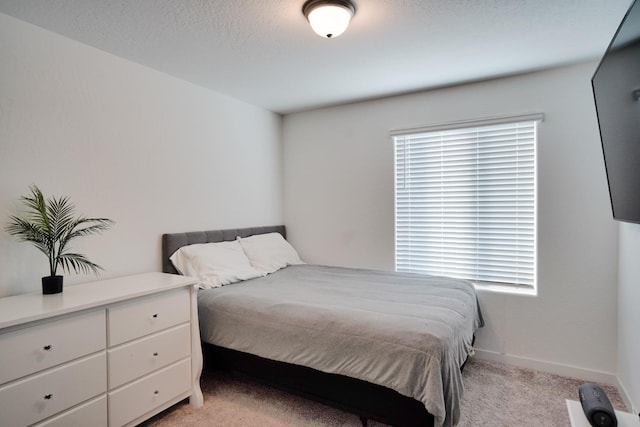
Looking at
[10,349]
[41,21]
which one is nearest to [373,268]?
[10,349]

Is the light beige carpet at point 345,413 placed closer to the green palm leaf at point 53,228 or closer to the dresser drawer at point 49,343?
the dresser drawer at point 49,343

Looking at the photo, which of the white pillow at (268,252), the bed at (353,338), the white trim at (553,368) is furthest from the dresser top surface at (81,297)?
the white trim at (553,368)

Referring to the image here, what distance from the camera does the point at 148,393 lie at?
192 cm

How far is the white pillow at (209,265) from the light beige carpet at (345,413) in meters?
0.74

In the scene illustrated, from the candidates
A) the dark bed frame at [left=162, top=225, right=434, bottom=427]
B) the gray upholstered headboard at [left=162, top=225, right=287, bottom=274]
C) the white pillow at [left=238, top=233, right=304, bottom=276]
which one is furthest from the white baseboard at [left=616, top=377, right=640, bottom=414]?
the gray upholstered headboard at [left=162, top=225, right=287, bottom=274]

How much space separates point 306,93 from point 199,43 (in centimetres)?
120

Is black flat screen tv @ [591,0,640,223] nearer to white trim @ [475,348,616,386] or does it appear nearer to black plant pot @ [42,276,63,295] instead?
white trim @ [475,348,616,386]

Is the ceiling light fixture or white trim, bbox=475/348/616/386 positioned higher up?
the ceiling light fixture

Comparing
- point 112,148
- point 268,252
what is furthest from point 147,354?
point 268,252

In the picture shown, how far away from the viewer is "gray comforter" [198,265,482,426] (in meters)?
1.63

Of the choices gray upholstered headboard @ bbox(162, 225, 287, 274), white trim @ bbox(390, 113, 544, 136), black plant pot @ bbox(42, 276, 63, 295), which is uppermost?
white trim @ bbox(390, 113, 544, 136)

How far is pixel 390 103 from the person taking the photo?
331 centimetres

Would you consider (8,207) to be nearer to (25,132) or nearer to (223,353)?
(25,132)

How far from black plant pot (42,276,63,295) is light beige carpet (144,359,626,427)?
0.95 m
